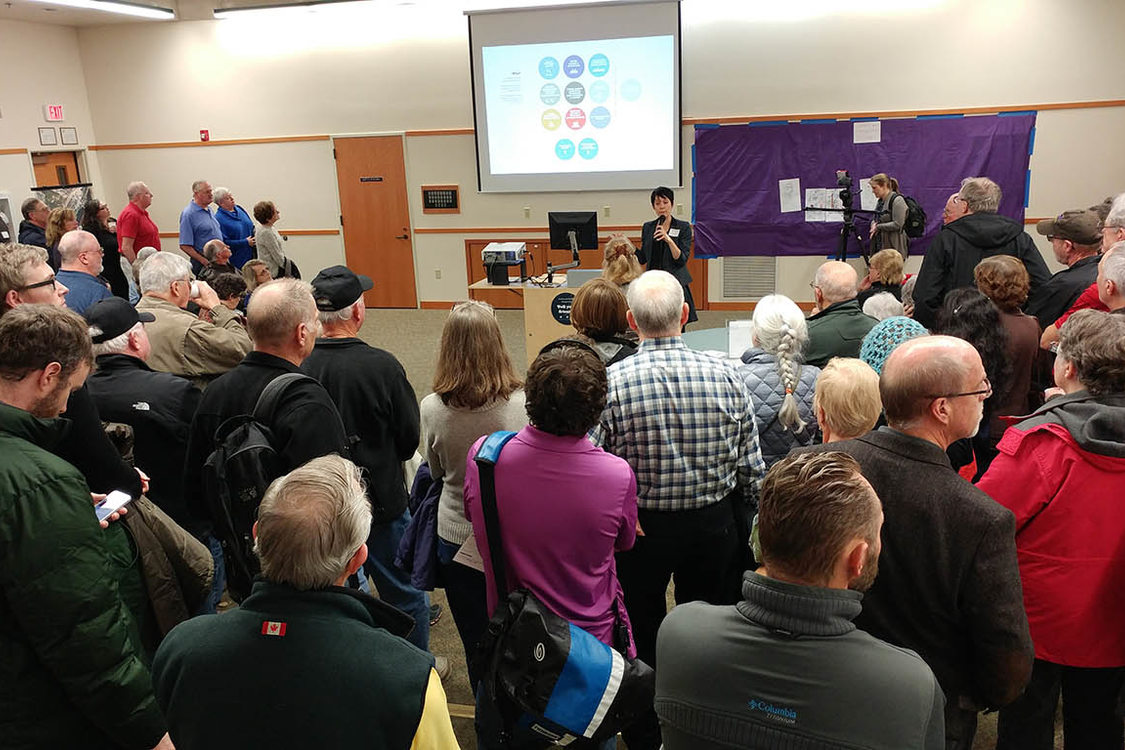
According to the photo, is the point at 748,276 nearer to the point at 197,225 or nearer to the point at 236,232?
the point at 236,232

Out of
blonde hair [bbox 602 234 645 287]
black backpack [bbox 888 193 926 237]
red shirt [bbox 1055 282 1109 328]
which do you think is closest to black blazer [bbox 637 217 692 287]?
blonde hair [bbox 602 234 645 287]

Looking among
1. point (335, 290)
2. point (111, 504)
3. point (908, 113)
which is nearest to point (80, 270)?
point (335, 290)

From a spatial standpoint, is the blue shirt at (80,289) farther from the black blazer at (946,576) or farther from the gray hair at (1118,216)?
the gray hair at (1118,216)

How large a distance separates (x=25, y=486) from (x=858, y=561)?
1.60 metres

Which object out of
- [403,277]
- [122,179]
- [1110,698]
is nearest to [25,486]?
[1110,698]

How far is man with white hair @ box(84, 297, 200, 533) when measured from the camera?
8.21 feet

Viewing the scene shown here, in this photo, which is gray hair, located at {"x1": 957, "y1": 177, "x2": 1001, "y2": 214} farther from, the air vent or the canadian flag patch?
the canadian flag patch

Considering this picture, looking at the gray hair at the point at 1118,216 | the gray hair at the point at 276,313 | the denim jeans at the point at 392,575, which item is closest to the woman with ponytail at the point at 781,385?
the denim jeans at the point at 392,575

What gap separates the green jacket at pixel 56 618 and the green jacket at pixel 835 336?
244 centimetres

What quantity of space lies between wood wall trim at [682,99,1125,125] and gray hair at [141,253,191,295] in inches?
251

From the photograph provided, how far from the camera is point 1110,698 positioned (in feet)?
6.60

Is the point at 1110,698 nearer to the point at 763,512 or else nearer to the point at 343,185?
the point at 763,512

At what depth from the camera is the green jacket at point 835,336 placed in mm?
3051

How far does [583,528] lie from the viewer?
1.83m
